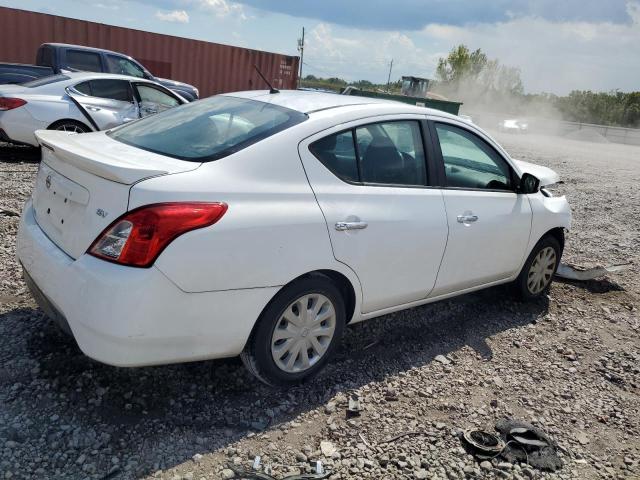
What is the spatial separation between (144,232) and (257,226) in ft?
1.73

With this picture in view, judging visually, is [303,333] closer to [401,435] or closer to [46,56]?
[401,435]

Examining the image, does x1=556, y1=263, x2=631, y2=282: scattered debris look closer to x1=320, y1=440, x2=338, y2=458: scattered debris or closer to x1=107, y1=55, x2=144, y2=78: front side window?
x1=320, y1=440, x2=338, y2=458: scattered debris

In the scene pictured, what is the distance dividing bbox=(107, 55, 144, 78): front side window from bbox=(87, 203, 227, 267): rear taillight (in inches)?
431

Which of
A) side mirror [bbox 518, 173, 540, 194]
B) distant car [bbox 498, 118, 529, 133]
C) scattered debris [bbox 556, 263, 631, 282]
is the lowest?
distant car [bbox 498, 118, 529, 133]

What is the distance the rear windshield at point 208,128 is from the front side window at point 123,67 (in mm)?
9732

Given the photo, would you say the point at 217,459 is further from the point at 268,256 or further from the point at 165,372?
the point at 268,256

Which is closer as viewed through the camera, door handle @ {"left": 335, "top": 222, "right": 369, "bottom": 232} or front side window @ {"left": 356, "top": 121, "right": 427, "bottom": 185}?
door handle @ {"left": 335, "top": 222, "right": 369, "bottom": 232}

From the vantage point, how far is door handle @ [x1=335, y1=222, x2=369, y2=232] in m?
2.98

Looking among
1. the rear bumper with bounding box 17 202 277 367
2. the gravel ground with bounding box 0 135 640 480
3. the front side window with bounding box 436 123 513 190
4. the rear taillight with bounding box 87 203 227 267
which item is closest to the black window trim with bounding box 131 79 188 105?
the gravel ground with bounding box 0 135 640 480

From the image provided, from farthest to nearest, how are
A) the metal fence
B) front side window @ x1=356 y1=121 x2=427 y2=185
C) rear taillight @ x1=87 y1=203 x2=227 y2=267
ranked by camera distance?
the metal fence
front side window @ x1=356 y1=121 x2=427 y2=185
rear taillight @ x1=87 y1=203 x2=227 y2=267

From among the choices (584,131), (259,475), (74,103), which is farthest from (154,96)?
(584,131)

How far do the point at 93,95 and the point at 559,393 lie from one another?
8.13 m

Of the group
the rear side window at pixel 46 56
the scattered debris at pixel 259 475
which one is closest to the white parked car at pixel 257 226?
the scattered debris at pixel 259 475

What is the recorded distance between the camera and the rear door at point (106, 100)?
28.3ft
